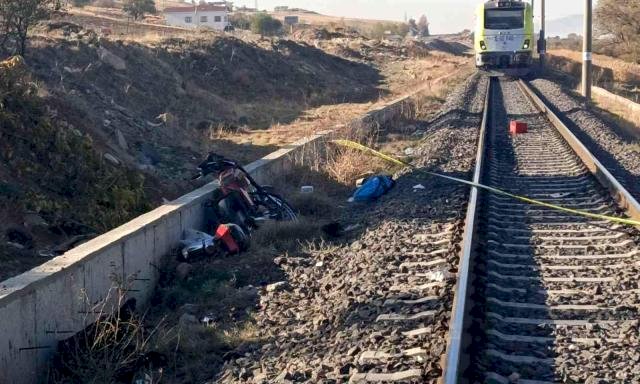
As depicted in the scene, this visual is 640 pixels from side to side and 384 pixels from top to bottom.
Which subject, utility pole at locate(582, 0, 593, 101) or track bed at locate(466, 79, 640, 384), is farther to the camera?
utility pole at locate(582, 0, 593, 101)

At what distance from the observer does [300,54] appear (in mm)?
47219

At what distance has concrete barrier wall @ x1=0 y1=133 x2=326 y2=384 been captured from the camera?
21.6 feet

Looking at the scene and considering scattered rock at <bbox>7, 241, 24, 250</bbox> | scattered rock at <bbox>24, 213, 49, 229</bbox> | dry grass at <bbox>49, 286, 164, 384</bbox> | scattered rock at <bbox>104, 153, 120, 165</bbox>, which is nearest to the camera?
dry grass at <bbox>49, 286, 164, 384</bbox>

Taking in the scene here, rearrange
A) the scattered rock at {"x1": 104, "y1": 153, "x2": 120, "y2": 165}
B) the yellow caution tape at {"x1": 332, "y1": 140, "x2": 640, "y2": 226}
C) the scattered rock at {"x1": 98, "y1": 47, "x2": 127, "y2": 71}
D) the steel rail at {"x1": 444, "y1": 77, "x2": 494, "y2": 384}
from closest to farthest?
1. the steel rail at {"x1": 444, "y1": 77, "x2": 494, "y2": 384}
2. the yellow caution tape at {"x1": 332, "y1": 140, "x2": 640, "y2": 226}
3. the scattered rock at {"x1": 104, "y1": 153, "x2": 120, "y2": 165}
4. the scattered rock at {"x1": 98, "y1": 47, "x2": 127, "y2": 71}

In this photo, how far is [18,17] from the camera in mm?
18078

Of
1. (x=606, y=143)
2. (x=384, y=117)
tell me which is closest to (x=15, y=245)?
(x=606, y=143)

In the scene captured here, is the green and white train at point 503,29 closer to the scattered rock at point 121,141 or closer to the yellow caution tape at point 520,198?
the yellow caution tape at point 520,198

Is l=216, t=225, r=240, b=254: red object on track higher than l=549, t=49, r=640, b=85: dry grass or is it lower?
lower

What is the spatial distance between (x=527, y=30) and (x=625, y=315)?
35988 mm

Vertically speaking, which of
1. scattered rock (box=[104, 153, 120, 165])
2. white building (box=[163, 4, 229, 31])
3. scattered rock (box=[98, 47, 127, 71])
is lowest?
scattered rock (box=[104, 153, 120, 165])

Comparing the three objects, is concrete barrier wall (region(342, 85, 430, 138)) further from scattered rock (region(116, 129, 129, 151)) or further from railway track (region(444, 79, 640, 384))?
railway track (region(444, 79, 640, 384))

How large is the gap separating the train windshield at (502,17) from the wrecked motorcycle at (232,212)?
3057cm

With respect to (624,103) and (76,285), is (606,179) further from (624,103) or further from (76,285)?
(624,103)

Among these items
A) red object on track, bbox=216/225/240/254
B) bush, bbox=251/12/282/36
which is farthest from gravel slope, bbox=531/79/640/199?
bush, bbox=251/12/282/36
